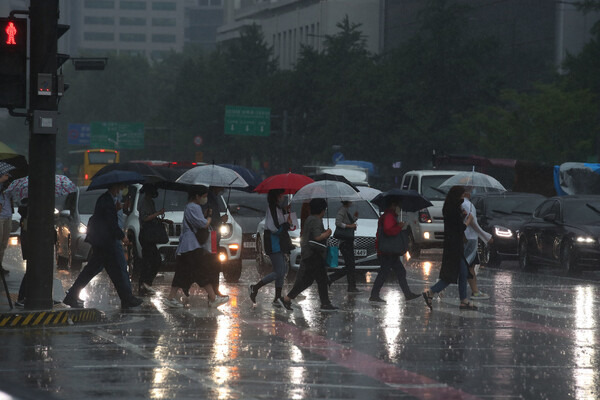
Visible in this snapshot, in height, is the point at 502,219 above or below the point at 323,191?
below

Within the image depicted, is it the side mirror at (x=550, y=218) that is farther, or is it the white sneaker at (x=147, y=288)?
the side mirror at (x=550, y=218)

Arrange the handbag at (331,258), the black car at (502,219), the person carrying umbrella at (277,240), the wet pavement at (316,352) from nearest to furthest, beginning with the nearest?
the wet pavement at (316,352) → the handbag at (331,258) → the person carrying umbrella at (277,240) → the black car at (502,219)

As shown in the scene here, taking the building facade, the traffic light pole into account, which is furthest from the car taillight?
the building facade

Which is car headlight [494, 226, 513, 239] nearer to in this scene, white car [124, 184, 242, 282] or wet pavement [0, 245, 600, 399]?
white car [124, 184, 242, 282]

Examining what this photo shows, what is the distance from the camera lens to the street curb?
13.5 meters

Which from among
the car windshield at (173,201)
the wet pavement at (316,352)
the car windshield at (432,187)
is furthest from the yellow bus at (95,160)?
the wet pavement at (316,352)

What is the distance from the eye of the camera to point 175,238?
2119 cm

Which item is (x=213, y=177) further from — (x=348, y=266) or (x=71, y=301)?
(x=71, y=301)

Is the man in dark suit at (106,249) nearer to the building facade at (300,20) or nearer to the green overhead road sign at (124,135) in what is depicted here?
the building facade at (300,20)

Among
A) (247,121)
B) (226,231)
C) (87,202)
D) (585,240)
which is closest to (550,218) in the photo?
(585,240)

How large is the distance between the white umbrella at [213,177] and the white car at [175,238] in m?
1.34

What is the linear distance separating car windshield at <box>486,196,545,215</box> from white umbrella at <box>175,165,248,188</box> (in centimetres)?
1088

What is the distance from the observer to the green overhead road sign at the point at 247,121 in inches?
3155

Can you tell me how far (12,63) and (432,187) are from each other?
18926 millimetres
